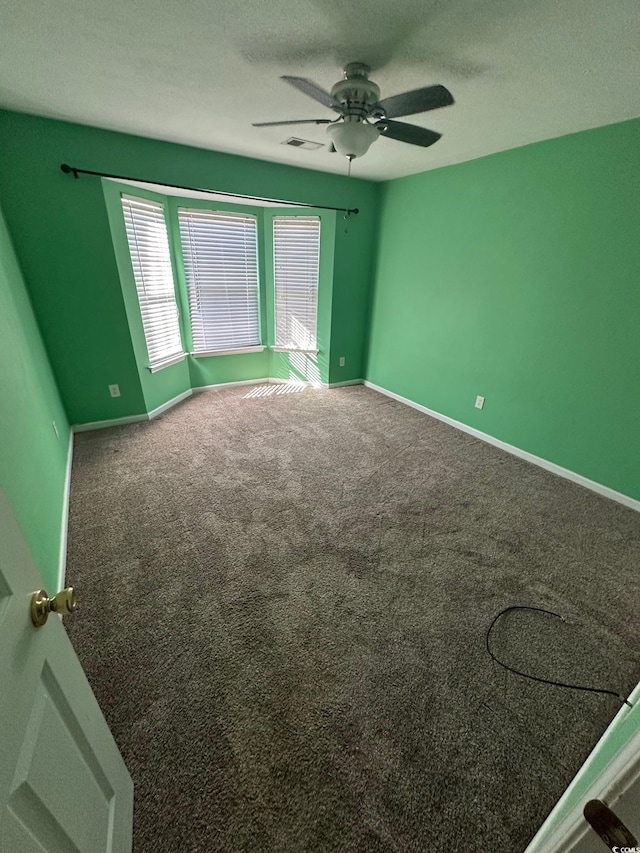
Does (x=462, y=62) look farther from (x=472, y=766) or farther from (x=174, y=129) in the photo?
(x=472, y=766)

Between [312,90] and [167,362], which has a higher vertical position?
[312,90]

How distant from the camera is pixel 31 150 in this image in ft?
7.63

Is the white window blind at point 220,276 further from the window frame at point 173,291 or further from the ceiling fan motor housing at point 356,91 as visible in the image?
the ceiling fan motor housing at point 356,91

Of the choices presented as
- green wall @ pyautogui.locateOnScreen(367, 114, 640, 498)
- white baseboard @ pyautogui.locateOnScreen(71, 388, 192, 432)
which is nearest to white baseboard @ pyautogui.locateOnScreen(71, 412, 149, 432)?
white baseboard @ pyautogui.locateOnScreen(71, 388, 192, 432)

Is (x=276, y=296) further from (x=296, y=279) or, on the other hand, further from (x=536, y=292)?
(x=536, y=292)

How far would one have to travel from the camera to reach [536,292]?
8.50 feet

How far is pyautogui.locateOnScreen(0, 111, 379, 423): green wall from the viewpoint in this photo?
2.38 m

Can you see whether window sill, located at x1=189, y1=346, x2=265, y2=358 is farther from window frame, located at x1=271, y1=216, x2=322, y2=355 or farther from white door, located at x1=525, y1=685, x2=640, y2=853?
white door, located at x1=525, y1=685, x2=640, y2=853

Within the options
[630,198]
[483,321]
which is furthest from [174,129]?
[630,198]

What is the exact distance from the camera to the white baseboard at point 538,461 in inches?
94.0

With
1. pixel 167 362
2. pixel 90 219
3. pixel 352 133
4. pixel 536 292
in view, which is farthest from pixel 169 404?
pixel 536 292

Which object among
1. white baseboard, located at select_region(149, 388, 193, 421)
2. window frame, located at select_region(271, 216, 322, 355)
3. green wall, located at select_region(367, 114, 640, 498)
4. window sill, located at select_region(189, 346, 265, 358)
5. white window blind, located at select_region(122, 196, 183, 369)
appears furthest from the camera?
window sill, located at select_region(189, 346, 265, 358)

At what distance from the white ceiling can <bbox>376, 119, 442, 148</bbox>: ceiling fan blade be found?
0.70 ft

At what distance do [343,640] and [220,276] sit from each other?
3656mm
